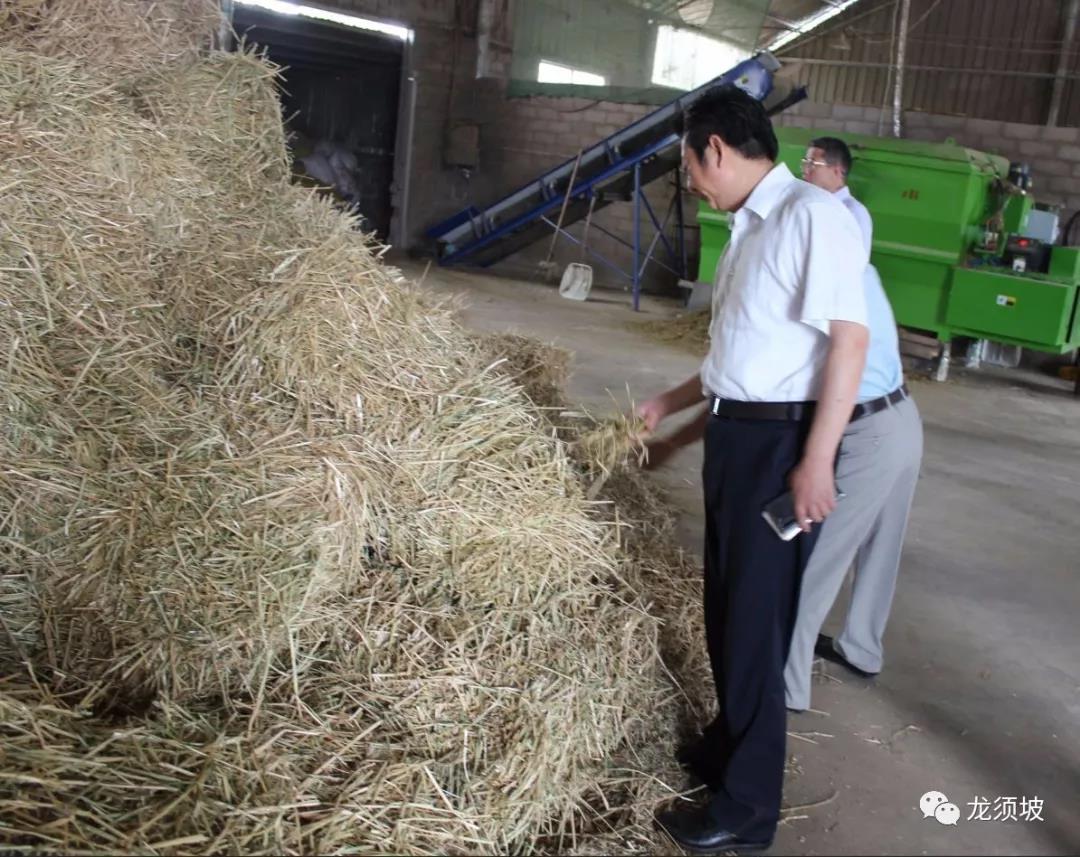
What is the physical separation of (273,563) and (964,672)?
2079mm

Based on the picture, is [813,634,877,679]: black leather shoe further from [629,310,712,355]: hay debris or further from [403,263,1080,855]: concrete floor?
[629,310,712,355]: hay debris

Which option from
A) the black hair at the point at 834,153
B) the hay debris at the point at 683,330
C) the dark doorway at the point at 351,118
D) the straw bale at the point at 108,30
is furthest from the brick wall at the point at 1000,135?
the straw bale at the point at 108,30

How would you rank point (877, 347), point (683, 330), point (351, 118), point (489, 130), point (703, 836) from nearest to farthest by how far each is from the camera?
1. point (703, 836)
2. point (877, 347)
3. point (683, 330)
4. point (489, 130)
5. point (351, 118)

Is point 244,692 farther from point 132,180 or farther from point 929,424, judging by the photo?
point 929,424

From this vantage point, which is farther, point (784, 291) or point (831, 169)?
point (831, 169)

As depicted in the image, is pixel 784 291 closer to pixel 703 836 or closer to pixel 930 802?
pixel 703 836

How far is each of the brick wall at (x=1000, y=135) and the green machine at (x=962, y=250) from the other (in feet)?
4.20

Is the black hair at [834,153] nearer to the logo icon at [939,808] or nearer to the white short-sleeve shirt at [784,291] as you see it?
the white short-sleeve shirt at [784,291]

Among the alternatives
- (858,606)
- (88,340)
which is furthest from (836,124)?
(88,340)

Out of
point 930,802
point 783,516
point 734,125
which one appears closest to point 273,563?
point 783,516

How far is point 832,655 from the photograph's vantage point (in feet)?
10.2

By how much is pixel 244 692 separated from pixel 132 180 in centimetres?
154

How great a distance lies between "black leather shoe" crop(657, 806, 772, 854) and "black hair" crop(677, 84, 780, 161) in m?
1.31

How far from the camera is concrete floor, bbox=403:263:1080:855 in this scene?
2369mm
